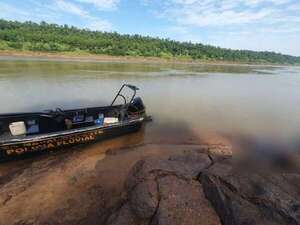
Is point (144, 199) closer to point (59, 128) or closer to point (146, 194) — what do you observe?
point (146, 194)

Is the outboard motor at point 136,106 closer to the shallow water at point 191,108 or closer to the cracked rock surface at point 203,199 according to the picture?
the shallow water at point 191,108

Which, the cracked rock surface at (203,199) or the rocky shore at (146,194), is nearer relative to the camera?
the cracked rock surface at (203,199)

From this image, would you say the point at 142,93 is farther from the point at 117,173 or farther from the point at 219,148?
the point at 117,173

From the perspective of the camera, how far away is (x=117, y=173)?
23.7 feet

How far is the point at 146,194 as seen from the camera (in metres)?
5.23

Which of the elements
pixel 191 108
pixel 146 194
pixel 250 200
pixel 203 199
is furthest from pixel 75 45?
pixel 250 200

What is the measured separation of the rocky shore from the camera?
15.1ft

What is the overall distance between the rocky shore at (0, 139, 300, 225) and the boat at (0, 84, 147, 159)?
616 millimetres

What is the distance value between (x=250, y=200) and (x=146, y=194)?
Answer: 2098 millimetres

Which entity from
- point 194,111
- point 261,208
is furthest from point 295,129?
point 261,208

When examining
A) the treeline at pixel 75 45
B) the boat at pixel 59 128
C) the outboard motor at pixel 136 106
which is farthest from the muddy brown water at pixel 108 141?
the treeline at pixel 75 45

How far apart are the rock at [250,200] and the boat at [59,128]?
4.57 metres

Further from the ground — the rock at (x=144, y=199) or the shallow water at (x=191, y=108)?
the rock at (x=144, y=199)

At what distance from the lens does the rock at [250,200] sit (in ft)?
14.2
